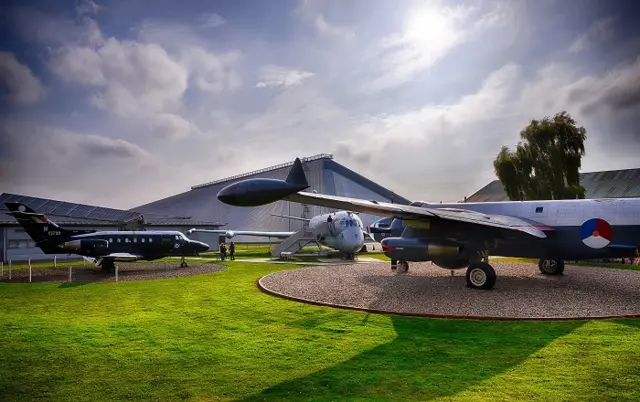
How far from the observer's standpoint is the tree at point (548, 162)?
39.1 metres

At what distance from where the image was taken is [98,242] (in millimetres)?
25062

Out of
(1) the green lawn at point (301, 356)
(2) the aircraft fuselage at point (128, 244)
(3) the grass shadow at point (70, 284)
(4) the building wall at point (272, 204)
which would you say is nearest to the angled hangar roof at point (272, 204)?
(4) the building wall at point (272, 204)

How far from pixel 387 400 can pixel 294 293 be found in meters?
9.01

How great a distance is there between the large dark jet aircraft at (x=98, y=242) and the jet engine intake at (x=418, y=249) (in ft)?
53.9

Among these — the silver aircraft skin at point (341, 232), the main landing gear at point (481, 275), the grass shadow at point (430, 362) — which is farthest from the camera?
the silver aircraft skin at point (341, 232)

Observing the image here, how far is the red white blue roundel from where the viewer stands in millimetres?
14438

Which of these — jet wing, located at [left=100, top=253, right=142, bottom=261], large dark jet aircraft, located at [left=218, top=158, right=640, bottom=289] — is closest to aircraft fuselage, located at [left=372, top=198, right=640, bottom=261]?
large dark jet aircraft, located at [left=218, top=158, right=640, bottom=289]

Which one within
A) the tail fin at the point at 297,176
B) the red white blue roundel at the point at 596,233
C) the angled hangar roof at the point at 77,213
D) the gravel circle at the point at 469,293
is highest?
the angled hangar roof at the point at 77,213

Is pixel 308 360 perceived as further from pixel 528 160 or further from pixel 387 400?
pixel 528 160

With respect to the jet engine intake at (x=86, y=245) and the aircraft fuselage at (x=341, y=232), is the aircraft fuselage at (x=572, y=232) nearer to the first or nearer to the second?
the aircraft fuselage at (x=341, y=232)

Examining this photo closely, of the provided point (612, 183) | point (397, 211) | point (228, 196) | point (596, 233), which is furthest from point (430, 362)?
point (612, 183)

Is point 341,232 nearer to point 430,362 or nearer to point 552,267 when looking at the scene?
point 552,267

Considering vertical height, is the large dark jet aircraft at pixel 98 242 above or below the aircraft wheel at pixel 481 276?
above

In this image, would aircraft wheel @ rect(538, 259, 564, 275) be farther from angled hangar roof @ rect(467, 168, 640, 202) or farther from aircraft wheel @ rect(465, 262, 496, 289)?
angled hangar roof @ rect(467, 168, 640, 202)
